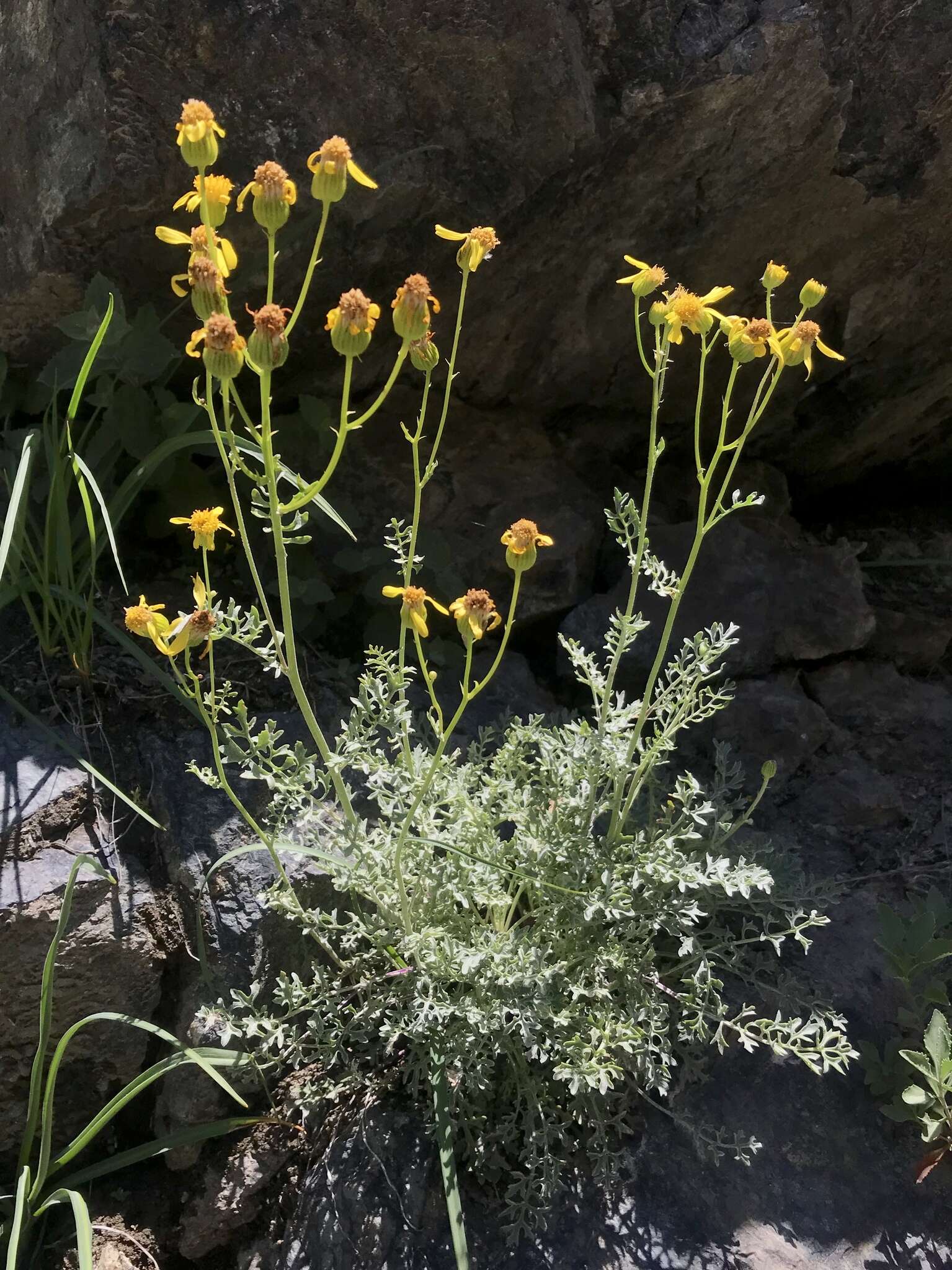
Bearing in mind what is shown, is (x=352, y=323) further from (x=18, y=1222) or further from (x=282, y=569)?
(x=18, y=1222)

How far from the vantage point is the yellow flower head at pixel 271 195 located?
4.42 feet

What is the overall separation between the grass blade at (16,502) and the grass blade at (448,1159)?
1134 mm

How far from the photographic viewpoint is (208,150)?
1335 millimetres

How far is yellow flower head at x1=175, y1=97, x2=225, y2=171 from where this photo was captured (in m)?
1.31

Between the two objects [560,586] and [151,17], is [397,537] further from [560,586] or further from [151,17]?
[151,17]

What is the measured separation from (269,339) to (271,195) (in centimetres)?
18

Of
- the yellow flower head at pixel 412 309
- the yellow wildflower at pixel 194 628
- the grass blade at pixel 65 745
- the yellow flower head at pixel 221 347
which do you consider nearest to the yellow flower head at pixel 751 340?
the yellow flower head at pixel 412 309

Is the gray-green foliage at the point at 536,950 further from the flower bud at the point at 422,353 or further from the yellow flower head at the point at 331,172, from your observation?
the yellow flower head at the point at 331,172

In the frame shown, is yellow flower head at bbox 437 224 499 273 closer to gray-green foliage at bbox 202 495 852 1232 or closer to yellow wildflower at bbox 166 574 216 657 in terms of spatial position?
gray-green foliage at bbox 202 495 852 1232

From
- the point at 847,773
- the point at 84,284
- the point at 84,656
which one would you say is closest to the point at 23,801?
the point at 84,656

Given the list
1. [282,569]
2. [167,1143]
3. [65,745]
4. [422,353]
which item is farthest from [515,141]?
[167,1143]

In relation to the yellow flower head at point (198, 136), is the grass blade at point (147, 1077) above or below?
below

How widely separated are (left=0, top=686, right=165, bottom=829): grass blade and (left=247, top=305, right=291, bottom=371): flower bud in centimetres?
100

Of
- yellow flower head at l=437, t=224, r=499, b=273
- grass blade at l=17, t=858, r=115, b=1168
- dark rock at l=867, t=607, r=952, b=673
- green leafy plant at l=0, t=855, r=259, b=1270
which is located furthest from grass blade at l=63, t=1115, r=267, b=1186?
dark rock at l=867, t=607, r=952, b=673
